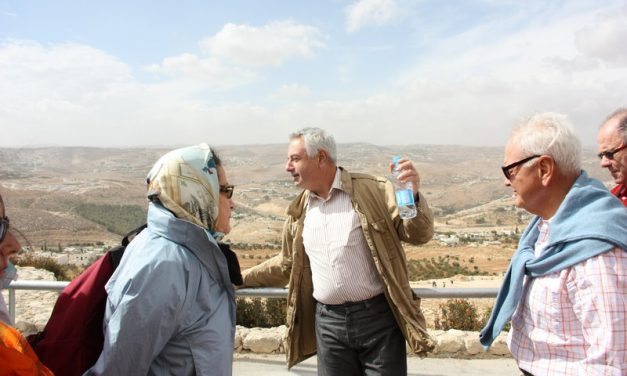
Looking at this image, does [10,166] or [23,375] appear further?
[10,166]

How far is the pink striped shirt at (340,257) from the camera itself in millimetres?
2702

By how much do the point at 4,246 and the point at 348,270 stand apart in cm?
169

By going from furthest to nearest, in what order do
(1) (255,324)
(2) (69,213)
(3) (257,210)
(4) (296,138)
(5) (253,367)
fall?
(3) (257,210) < (2) (69,213) < (1) (255,324) < (5) (253,367) < (4) (296,138)

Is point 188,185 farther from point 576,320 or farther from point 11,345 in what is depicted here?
point 576,320

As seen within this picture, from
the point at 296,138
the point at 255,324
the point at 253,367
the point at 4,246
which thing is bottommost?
the point at 255,324

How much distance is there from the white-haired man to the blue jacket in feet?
3.87

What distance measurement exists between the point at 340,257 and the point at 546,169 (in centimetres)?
130

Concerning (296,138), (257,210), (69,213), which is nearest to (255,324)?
(296,138)

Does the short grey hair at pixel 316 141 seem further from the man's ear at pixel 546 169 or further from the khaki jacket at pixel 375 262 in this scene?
the man's ear at pixel 546 169

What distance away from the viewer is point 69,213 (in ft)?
252

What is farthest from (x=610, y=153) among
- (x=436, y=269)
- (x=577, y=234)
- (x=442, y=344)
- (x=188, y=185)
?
(x=436, y=269)

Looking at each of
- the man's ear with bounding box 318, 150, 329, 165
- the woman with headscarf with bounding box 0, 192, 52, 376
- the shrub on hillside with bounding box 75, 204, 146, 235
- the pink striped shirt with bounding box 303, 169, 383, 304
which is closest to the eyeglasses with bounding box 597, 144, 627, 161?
the pink striped shirt with bounding box 303, 169, 383, 304

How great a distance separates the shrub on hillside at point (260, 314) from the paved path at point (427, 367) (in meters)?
1.96

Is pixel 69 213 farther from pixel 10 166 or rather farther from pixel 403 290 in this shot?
pixel 10 166
